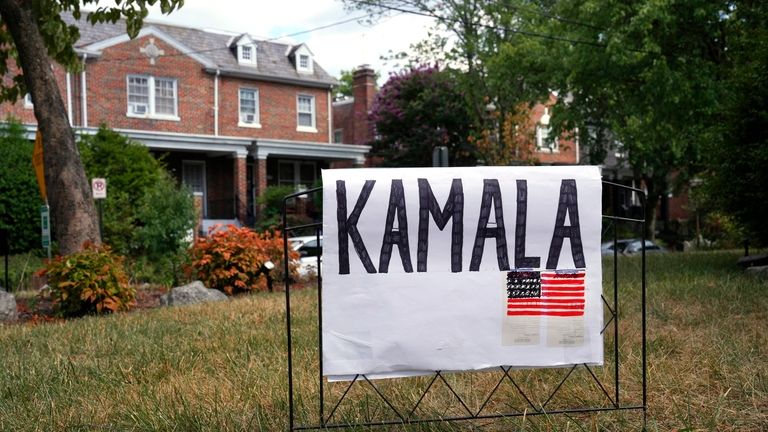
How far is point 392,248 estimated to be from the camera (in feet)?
11.8

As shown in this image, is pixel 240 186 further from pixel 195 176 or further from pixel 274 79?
pixel 274 79

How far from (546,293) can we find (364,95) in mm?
33165

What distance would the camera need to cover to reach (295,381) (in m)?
5.03

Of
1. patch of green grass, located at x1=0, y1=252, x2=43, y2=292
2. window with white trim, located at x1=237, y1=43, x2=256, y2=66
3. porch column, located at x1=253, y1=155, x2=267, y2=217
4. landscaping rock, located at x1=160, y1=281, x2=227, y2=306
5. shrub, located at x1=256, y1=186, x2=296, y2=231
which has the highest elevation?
window with white trim, located at x1=237, y1=43, x2=256, y2=66

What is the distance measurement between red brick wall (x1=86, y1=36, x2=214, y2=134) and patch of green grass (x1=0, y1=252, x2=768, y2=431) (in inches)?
745

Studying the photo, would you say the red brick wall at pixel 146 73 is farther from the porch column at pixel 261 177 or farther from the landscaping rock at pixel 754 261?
the landscaping rock at pixel 754 261

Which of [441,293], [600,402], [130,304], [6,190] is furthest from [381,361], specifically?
[6,190]

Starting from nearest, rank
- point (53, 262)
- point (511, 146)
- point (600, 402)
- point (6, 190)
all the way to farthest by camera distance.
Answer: point (600, 402) < point (53, 262) < point (6, 190) < point (511, 146)

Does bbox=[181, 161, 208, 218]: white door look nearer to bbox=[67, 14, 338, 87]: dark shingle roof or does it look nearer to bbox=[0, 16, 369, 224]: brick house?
bbox=[0, 16, 369, 224]: brick house

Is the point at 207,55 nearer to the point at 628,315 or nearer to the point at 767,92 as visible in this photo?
the point at 767,92

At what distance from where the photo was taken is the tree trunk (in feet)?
36.1

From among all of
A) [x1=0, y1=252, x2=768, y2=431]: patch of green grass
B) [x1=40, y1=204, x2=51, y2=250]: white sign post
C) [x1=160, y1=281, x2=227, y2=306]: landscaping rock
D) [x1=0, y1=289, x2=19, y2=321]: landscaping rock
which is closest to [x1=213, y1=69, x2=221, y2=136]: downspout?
[x1=40, y1=204, x2=51, y2=250]: white sign post

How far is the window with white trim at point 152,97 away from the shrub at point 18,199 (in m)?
6.44

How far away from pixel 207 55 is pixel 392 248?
26.3 metres
